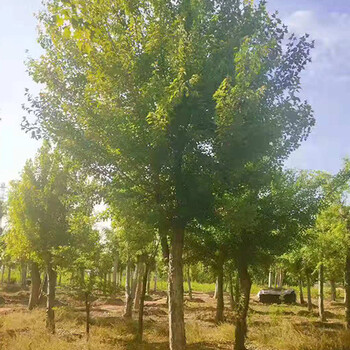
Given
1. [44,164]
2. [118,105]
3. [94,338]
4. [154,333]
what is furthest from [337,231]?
[44,164]

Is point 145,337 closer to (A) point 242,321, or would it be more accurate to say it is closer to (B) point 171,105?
(A) point 242,321

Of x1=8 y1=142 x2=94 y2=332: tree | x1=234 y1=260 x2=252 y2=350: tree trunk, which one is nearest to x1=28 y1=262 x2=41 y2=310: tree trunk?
x1=8 y1=142 x2=94 y2=332: tree

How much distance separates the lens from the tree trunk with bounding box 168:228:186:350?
9.77 m

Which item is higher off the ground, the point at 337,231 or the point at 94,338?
the point at 337,231

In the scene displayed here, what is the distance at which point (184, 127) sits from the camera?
10297 millimetres

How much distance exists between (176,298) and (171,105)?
5.65 meters

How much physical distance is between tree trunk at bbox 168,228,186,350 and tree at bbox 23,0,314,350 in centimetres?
3

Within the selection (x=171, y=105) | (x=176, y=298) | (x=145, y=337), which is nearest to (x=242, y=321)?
(x=176, y=298)

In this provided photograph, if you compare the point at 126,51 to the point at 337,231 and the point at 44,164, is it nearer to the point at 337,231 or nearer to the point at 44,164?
the point at 44,164

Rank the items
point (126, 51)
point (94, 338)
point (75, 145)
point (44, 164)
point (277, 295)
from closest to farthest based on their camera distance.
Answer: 1. point (126, 51)
2. point (75, 145)
3. point (94, 338)
4. point (44, 164)
5. point (277, 295)

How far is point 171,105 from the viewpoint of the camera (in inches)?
335

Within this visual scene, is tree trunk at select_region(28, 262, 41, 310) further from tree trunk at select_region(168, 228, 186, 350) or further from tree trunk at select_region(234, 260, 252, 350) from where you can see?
tree trunk at select_region(168, 228, 186, 350)

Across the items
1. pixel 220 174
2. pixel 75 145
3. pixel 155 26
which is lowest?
pixel 220 174

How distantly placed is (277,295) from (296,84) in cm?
3346
